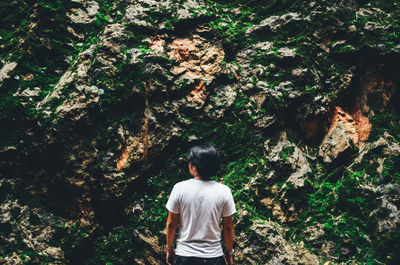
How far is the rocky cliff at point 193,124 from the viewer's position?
3.95m

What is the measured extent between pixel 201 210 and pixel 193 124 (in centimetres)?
222

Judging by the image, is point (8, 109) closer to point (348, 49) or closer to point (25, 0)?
point (25, 0)

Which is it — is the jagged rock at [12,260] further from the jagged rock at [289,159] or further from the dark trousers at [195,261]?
the jagged rock at [289,159]

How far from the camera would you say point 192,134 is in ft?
14.9

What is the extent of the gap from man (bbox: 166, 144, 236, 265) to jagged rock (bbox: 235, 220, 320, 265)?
126cm

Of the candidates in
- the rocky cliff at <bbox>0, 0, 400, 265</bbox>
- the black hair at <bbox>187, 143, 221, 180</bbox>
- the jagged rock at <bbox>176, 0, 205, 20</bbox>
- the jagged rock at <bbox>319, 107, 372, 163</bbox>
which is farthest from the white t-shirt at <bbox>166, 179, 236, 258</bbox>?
the jagged rock at <bbox>176, 0, 205, 20</bbox>

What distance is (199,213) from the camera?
2.61 m

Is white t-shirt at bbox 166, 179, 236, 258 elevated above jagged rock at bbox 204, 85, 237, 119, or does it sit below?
below

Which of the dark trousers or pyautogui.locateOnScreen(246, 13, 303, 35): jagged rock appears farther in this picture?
pyautogui.locateOnScreen(246, 13, 303, 35): jagged rock

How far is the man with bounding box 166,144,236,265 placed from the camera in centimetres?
261

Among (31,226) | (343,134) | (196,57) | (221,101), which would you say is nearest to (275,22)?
(196,57)

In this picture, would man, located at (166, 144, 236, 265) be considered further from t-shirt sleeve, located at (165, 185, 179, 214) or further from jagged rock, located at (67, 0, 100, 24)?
jagged rock, located at (67, 0, 100, 24)

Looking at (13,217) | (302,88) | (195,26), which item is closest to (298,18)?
(302,88)

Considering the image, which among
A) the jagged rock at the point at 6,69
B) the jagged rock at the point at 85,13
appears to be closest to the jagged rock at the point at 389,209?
the jagged rock at the point at 85,13
